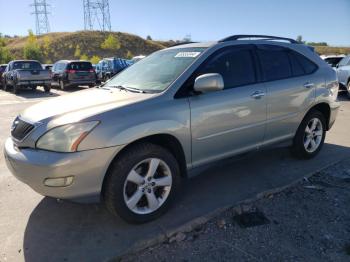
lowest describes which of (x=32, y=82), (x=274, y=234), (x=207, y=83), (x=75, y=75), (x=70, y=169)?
(x=274, y=234)

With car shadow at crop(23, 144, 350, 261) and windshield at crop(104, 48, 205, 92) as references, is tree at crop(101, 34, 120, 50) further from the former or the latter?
Answer: car shadow at crop(23, 144, 350, 261)

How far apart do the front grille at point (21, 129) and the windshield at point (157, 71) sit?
1.22 m

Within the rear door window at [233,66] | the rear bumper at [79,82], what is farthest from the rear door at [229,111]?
the rear bumper at [79,82]

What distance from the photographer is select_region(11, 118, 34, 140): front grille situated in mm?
3194

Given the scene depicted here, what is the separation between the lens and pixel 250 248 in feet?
9.75

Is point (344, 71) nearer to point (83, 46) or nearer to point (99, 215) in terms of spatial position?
point (99, 215)

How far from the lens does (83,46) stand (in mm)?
70562

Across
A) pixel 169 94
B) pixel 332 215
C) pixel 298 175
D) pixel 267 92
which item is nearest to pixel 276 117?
pixel 267 92

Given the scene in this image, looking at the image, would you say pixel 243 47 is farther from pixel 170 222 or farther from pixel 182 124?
pixel 170 222

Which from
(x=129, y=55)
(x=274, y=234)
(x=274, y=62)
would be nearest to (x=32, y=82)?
(x=274, y=62)

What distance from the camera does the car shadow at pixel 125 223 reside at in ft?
9.95

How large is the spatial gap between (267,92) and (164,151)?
5.41 feet

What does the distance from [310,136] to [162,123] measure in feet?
9.16

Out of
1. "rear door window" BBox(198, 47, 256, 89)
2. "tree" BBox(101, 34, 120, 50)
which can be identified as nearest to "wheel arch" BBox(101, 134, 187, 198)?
"rear door window" BBox(198, 47, 256, 89)
